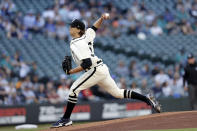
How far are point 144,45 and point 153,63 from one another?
92 centimetres

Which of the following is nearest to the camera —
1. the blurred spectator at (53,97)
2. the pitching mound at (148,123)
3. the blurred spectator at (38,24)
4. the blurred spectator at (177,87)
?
the pitching mound at (148,123)

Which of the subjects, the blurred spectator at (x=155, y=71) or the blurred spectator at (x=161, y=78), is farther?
the blurred spectator at (x=155, y=71)

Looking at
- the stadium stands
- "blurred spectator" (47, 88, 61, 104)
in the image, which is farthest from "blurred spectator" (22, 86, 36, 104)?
the stadium stands

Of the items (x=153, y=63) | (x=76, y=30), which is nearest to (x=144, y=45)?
(x=153, y=63)

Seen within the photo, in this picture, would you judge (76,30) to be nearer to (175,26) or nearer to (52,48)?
(52,48)

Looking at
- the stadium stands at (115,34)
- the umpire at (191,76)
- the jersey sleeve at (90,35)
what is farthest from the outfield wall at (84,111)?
the jersey sleeve at (90,35)

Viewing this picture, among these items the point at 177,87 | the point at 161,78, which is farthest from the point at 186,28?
the point at 177,87

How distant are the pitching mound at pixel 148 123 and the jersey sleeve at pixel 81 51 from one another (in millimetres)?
1228

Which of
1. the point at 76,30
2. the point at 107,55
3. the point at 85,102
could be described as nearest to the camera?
the point at 76,30

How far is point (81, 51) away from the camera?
8.80 m

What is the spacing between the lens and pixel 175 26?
2138 centimetres

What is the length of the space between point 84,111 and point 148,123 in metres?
6.46

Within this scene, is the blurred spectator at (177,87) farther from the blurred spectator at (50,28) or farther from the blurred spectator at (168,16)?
the blurred spectator at (50,28)

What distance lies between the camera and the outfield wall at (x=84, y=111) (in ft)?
48.5
